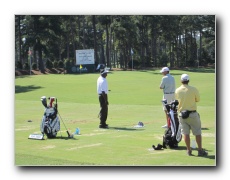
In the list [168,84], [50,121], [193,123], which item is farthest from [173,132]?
[50,121]

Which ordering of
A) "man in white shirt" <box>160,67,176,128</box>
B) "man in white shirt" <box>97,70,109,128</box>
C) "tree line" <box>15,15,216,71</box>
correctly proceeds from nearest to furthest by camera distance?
"tree line" <box>15,15,216,71</box> → "man in white shirt" <box>160,67,176,128</box> → "man in white shirt" <box>97,70,109,128</box>

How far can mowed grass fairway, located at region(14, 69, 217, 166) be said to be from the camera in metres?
10.3

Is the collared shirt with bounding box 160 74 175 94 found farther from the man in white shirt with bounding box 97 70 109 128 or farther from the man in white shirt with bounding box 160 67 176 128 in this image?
the man in white shirt with bounding box 97 70 109 128

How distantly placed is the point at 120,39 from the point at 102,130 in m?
5.71

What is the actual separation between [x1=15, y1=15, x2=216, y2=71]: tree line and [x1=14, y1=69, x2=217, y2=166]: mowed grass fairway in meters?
0.85

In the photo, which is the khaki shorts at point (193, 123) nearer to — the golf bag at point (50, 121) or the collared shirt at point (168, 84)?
the collared shirt at point (168, 84)

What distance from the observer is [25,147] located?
→ 37.7ft

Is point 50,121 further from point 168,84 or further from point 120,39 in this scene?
point 120,39

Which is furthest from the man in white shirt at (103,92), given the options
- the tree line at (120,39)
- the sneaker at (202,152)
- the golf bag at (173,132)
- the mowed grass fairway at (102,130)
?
the sneaker at (202,152)

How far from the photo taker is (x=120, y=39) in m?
18.5

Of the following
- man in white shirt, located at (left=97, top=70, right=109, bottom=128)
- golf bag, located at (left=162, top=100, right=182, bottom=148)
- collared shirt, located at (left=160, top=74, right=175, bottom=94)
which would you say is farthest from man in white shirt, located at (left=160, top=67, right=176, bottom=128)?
golf bag, located at (left=162, top=100, right=182, bottom=148)
